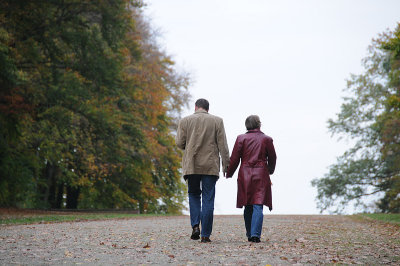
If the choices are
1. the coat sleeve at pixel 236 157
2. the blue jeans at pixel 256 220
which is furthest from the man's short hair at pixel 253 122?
the blue jeans at pixel 256 220

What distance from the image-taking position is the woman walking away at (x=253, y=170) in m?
7.28

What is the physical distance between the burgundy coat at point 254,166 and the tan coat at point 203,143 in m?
0.26

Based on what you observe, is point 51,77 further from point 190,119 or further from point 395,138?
point 395,138

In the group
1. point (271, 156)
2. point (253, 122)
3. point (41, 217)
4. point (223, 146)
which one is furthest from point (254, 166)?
point (41, 217)

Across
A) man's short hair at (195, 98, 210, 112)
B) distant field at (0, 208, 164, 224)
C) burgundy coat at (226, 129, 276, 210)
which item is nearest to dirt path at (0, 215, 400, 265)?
burgundy coat at (226, 129, 276, 210)

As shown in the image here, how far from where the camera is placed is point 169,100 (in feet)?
95.2

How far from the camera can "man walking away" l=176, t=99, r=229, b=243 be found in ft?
23.6

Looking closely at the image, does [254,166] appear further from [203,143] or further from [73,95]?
[73,95]

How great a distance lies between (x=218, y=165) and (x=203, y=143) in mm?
393

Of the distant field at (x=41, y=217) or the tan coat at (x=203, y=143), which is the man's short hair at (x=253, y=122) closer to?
the tan coat at (x=203, y=143)

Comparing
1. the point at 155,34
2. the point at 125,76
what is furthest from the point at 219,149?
the point at 155,34

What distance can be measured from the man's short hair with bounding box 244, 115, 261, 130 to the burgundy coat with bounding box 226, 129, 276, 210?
2.5 inches

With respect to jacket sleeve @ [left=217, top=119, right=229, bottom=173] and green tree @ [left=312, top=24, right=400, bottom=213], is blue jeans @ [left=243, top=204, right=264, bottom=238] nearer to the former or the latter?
jacket sleeve @ [left=217, top=119, right=229, bottom=173]

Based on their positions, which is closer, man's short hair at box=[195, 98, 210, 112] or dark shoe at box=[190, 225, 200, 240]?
dark shoe at box=[190, 225, 200, 240]
